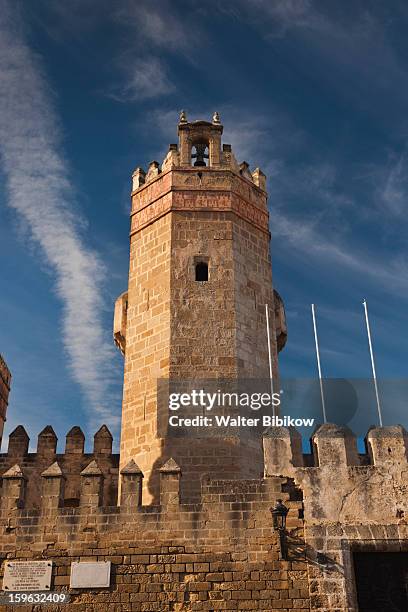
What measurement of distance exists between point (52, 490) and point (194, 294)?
14.9 ft

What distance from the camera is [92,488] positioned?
9.64 m

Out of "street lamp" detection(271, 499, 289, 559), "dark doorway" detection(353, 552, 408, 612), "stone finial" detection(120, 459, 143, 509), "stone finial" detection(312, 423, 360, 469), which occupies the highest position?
"stone finial" detection(312, 423, 360, 469)

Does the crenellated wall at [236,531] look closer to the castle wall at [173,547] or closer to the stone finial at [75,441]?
the castle wall at [173,547]

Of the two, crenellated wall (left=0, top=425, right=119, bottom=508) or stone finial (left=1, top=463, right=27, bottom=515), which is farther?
crenellated wall (left=0, top=425, right=119, bottom=508)

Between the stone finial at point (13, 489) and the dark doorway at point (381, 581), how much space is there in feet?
15.9

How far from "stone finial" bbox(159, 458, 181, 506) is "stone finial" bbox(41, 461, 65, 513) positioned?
4.94 feet

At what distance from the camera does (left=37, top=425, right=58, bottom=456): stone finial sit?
13.8 m

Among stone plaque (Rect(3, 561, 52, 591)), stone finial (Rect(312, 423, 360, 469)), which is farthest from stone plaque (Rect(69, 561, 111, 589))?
stone finial (Rect(312, 423, 360, 469))

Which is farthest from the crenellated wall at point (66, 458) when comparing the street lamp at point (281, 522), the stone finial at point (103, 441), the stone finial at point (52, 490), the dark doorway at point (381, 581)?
the dark doorway at point (381, 581)

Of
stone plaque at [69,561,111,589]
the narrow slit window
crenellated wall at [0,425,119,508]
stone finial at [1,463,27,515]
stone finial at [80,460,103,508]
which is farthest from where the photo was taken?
crenellated wall at [0,425,119,508]

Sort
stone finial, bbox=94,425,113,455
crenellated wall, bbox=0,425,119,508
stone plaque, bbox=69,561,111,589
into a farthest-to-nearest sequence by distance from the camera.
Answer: stone finial, bbox=94,425,113,455, crenellated wall, bbox=0,425,119,508, stone plaque, bbox=69,561,111,589

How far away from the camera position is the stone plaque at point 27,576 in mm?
9023

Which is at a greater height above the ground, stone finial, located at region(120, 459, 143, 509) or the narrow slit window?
the narrow slit window

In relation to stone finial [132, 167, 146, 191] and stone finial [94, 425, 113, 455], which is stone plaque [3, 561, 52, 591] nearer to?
stone finial [94, 425, 113, 455]
